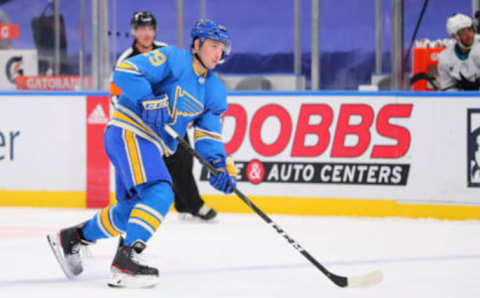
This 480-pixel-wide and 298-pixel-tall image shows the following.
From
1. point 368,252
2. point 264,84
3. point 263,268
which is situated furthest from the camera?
point 264,84

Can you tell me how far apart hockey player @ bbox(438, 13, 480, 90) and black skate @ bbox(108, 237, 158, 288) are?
2888 millimetres

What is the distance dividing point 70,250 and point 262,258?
0.88m

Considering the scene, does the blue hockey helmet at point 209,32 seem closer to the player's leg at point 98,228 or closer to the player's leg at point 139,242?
the player's leg at point 98,228

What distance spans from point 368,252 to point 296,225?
886 mm

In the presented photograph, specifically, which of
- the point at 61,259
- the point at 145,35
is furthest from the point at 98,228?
the point at 145,35

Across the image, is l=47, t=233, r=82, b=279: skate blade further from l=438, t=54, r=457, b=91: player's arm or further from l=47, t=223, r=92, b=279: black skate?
l=438, t=54, r=457, b=91: player's arm

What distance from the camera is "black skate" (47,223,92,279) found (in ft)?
9.97

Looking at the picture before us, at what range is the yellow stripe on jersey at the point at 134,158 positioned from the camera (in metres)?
2.88

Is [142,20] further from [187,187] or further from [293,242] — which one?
[293,242]

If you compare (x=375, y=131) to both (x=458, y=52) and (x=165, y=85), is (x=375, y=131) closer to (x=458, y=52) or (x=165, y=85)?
(x=458, y=52)

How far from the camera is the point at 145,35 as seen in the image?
440 centimetres

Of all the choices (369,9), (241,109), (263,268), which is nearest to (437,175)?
(241,109)

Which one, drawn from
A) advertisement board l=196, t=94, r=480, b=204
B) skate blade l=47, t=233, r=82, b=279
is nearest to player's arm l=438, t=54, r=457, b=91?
advertisement board l=196, t=94, r=480, b=204

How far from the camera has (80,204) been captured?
5.34 meters
